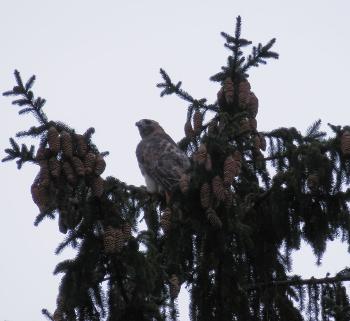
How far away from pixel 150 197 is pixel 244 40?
2.04 m

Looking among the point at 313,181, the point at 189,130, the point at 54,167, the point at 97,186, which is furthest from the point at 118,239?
the point at 189,130

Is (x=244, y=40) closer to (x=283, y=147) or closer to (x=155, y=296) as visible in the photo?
(x=283, y=147)

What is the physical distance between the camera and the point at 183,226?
16.1ft

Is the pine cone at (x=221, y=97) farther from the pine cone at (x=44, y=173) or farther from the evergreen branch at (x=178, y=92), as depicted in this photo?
Result: the pine cone at (x=44, y=173)

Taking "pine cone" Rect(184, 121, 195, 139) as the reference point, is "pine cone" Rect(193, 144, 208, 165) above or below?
below

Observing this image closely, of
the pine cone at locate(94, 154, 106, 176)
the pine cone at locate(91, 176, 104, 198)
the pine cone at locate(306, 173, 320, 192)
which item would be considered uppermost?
the pine cone at locate(306, 173, 320, 192)

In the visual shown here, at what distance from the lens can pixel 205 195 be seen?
4391mm

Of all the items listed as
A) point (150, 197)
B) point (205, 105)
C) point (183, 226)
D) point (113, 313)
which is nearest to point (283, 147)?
point (205, 105)

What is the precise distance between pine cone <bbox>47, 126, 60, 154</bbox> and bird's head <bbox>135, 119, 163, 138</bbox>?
7.84m

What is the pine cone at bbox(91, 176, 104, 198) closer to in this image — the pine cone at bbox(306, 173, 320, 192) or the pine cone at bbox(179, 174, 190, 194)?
the pine cone at bbox(179, 174, 190, 194)

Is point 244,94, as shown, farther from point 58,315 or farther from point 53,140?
point 58,315

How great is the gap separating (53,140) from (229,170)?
114 cm

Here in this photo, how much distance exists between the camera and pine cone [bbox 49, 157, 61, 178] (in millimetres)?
4160

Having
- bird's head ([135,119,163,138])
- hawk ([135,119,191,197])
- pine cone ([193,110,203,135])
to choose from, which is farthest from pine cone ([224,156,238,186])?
bird's head ([135,119,163,138])
